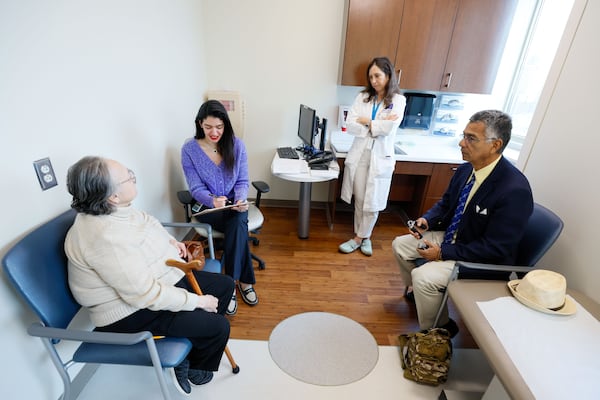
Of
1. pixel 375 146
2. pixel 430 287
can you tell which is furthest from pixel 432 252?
pixel 375 146

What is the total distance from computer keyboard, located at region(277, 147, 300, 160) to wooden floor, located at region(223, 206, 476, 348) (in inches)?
28.8

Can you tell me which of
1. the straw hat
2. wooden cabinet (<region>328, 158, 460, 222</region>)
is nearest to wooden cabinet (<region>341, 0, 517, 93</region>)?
wooden cabinet (<region>328, 158, 460, 222</region>)

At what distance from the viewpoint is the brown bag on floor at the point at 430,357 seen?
1477 mm

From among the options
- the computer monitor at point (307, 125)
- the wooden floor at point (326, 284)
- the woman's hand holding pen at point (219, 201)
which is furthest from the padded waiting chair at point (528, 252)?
the computer monitor at point (307, 125)

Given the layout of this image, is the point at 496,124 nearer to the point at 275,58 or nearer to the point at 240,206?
the point at 240,206

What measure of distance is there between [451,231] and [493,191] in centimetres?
36

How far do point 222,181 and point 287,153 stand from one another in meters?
0.96

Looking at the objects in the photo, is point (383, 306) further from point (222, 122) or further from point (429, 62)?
point (429, 62)

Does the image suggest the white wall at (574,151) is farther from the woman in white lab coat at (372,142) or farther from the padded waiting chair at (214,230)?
the padded waiting chair at (214,230)

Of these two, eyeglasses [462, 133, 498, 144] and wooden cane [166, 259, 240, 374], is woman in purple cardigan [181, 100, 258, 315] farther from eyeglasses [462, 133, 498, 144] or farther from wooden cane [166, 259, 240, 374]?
eyeglasses [462, 133, 498, 144]

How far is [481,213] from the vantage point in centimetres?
152

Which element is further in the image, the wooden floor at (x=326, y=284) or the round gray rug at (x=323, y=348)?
the wooden floor at (x=326, y=284)

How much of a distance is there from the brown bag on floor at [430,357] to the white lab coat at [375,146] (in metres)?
1.15

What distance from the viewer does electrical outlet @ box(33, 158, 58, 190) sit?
3.63 feet
